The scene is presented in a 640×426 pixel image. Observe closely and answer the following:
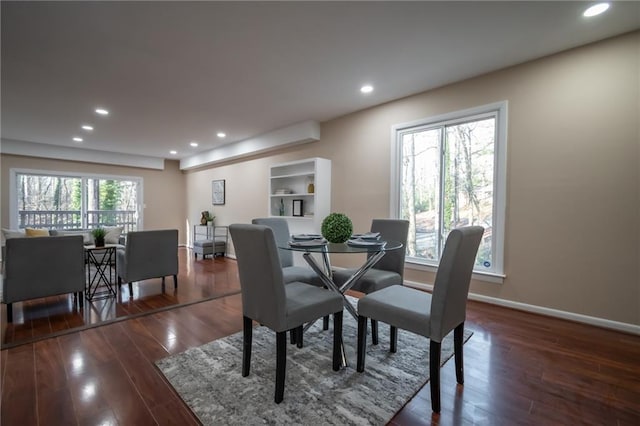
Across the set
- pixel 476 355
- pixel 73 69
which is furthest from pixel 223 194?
pixel 476 355

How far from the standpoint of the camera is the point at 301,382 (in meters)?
1.77

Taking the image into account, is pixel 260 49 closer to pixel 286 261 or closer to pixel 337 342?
pixel 286 261

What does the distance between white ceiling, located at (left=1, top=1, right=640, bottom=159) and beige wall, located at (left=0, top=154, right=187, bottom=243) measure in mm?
2785

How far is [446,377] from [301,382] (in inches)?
37.2

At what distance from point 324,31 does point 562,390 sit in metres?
2.99

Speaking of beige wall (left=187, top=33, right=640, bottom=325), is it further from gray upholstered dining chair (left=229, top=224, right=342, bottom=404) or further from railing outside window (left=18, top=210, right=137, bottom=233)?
railing outside window (left=18, top=210, right=137, bottom=233)

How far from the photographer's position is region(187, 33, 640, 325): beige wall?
243cm

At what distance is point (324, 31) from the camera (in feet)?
7.63

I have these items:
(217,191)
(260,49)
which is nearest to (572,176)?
(260,49)

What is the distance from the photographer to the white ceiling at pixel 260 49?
209 centimetres

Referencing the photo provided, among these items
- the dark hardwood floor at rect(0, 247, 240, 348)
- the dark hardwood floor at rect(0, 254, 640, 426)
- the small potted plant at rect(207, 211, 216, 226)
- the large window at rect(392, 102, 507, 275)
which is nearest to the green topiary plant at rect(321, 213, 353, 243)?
the dark hardwood floor at rect(0, 254, 640, 426)

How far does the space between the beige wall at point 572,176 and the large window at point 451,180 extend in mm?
113

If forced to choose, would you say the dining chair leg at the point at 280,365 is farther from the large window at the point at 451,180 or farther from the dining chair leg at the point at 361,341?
the large window at the point at 451,180

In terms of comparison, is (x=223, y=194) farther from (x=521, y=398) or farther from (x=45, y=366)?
(x=521, y=398)
